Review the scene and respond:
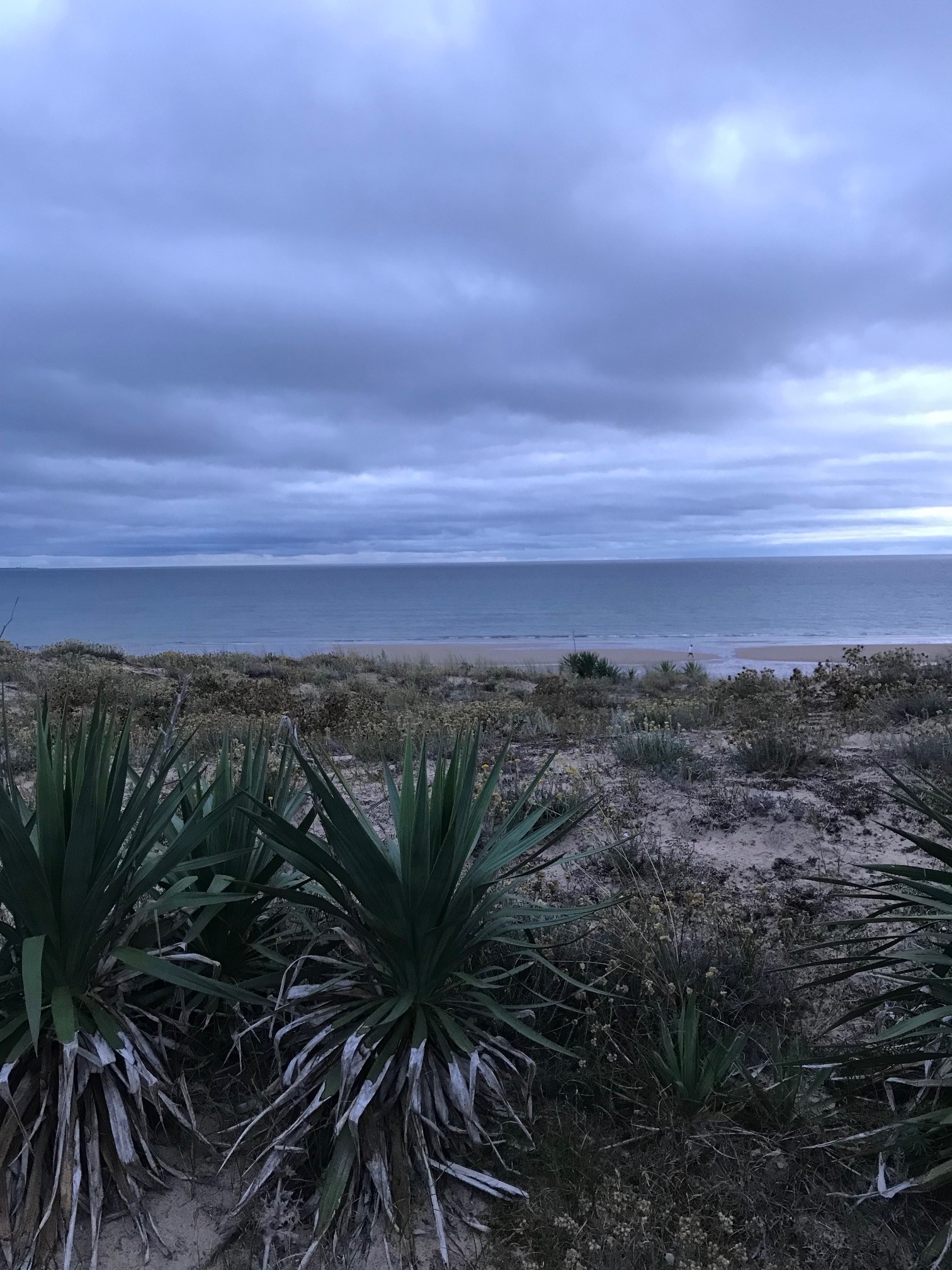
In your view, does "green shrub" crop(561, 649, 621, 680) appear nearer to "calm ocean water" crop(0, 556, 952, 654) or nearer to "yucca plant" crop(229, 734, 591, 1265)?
"yucca plant" crop(229, 734, 591, 1265)

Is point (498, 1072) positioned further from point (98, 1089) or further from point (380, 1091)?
point (98, 1089)

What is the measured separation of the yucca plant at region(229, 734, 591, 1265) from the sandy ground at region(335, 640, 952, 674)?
1856 cm

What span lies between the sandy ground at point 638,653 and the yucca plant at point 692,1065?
1858cm

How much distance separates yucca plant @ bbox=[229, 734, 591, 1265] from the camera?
8.16ft

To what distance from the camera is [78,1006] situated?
256 centimetres

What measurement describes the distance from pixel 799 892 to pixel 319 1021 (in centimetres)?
292

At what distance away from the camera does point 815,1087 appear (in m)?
2.83

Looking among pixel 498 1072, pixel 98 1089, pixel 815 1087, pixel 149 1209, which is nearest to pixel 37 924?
pixel 98 1089

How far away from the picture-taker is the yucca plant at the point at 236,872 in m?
2.90

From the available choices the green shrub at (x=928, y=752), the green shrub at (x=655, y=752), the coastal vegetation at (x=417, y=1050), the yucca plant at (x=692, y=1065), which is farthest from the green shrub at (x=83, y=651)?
the yucca plant at (x=692, y=1065)

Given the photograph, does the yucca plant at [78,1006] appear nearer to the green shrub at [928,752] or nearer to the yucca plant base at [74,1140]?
the yucca plant base at [74,1140]

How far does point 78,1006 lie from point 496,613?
55.4 m

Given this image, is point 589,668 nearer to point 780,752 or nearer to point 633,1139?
point 780,752

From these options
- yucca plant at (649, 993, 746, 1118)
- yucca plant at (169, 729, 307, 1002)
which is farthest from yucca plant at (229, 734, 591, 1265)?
yucca plant at (649, 993, 746, 1118)
